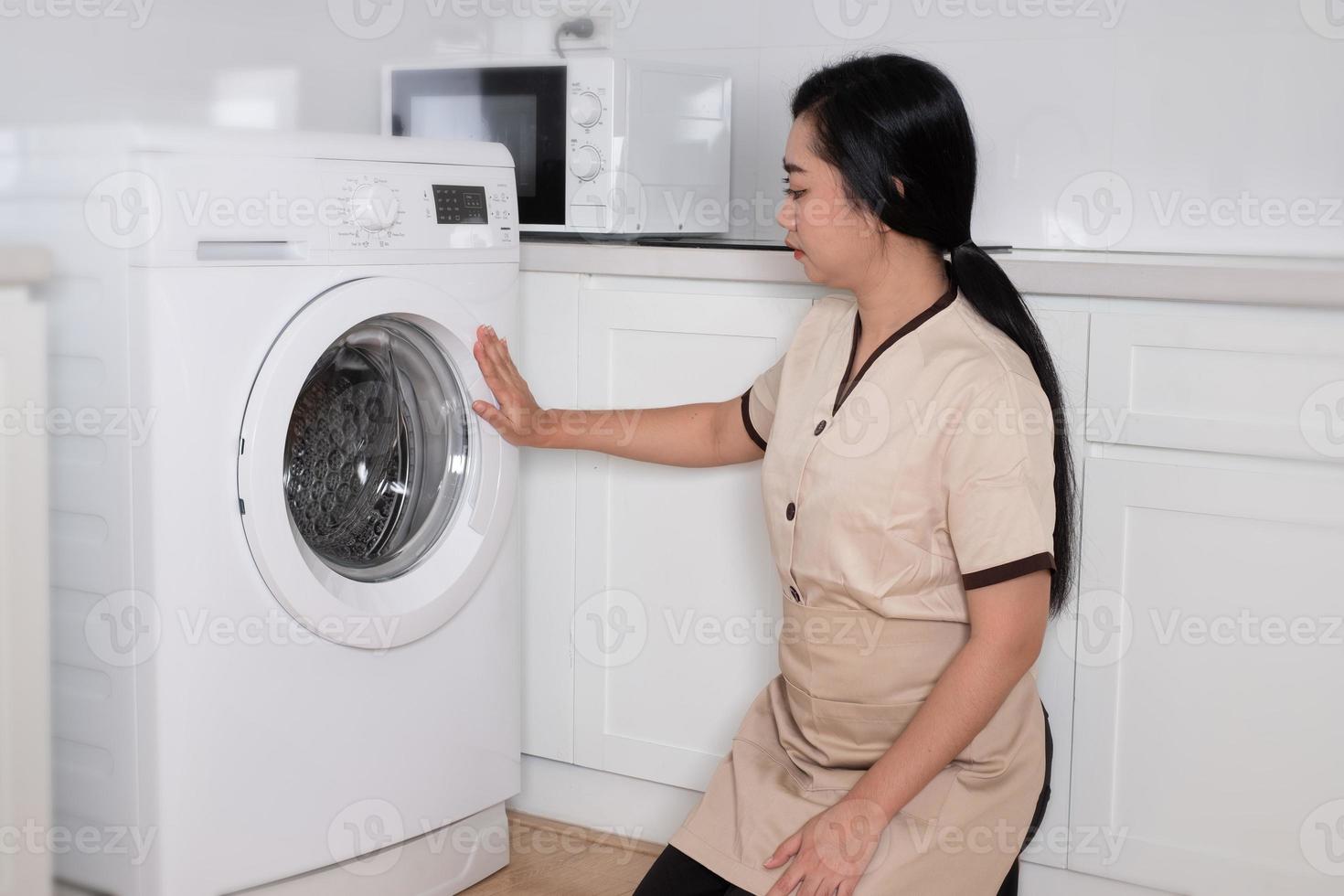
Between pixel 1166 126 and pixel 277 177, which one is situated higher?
pixel 1166 126

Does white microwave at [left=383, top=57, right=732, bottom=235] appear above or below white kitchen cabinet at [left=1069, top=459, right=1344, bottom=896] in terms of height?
above

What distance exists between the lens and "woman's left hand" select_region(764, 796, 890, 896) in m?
1.18

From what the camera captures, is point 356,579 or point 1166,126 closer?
point 356,579

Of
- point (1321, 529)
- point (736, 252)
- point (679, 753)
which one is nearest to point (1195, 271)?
point (1321, 529)

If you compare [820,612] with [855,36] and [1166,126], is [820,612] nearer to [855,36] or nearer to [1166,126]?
[1166,126]

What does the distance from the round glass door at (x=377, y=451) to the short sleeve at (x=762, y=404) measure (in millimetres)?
425

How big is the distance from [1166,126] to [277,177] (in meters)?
1.39

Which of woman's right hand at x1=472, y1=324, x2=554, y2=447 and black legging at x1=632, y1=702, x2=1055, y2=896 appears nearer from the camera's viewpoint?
black legging at x1=632, y1=702, x2=1055, y2=896

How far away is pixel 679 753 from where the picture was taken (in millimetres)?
1953

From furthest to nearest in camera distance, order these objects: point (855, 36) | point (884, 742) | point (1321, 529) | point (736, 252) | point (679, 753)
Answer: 1. point (855, 36)
2. point (679, 753)
3. point (736, 252)
4. point (1321, 529)
5. point (884, 742)

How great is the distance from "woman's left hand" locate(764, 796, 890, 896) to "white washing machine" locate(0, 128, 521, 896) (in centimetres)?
69

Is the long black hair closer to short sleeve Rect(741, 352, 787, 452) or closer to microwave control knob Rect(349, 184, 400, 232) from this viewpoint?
short sleeve Rect(741, 352, 787, 452)

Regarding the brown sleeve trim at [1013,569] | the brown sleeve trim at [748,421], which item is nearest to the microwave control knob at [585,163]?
the brown sleeve trim at [748,421]

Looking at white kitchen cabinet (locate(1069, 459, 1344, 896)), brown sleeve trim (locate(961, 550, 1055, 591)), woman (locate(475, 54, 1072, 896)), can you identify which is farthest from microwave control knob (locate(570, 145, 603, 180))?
brown sleeve trim (locate(961, 550, 1055, 591))
